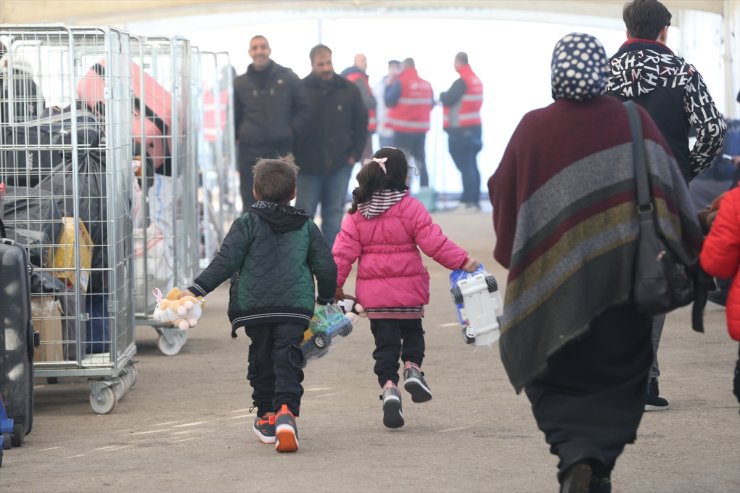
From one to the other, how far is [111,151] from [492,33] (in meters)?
18.0

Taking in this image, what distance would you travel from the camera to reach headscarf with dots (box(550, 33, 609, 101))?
4.75 m

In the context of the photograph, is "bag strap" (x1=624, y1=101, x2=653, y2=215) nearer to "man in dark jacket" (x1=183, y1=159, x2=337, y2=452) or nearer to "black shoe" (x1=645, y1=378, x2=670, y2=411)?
"man in dark jacket" (x1=183, y1=159, x2=337, y2=452)

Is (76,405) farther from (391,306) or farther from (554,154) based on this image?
(554,154)

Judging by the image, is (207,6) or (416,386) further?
(207,6)

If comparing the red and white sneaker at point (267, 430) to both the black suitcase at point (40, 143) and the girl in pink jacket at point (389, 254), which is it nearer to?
the girl in pink jacket at point (389, 254)

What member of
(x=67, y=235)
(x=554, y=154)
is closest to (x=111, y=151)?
(x=67, y=235)

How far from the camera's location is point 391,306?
22.1 ft

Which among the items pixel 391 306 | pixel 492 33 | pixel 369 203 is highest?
pixel 492 33

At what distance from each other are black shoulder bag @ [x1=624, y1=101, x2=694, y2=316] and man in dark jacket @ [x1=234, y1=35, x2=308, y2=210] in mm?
8376

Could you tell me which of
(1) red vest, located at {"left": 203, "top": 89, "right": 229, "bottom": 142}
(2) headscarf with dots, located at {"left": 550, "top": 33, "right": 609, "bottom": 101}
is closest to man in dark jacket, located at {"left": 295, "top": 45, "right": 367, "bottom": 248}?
(1) red vest, located at {"left": 203, "top": 89, "right": 229, "bottom": 142}

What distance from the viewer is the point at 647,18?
22.0 ft

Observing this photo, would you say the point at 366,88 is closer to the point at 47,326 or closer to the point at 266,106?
the point at 266,106

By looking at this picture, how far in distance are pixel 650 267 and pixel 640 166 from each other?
0.35 meters

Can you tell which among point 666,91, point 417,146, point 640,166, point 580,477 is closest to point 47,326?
point 666,91
